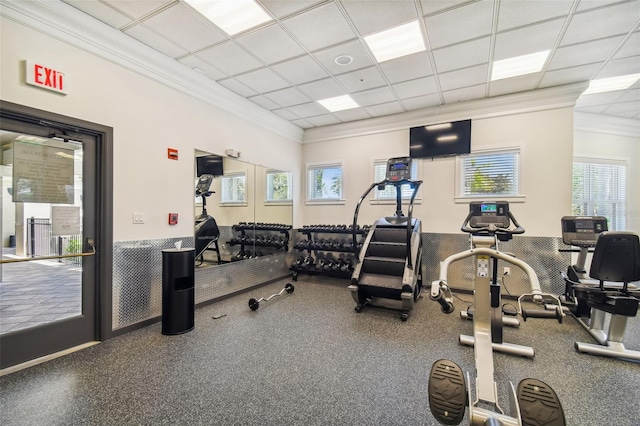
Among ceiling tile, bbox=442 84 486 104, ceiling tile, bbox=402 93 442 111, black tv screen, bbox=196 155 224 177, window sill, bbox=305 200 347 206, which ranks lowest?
window sill, bbox=305 200 347 206

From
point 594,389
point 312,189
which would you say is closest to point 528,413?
point 594,389

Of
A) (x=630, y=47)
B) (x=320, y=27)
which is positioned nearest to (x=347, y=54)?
(x=320, y=27)

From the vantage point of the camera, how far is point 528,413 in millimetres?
1477

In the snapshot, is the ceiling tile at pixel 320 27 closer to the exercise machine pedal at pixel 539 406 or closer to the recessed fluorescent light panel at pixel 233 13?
the recessed fluorescent light panel at pixel 233 13

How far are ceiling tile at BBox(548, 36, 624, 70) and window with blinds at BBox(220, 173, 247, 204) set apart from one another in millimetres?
4872

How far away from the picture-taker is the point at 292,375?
92.3 inches

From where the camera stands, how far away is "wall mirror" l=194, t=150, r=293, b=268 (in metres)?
4.16

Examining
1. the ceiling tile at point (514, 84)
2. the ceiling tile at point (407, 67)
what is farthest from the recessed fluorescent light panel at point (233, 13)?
the ceiling tile at point (514, 84)

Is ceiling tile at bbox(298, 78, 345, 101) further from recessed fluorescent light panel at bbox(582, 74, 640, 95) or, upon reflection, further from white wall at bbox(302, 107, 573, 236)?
recessed fluorescent light panel at bbox(582, 74, 640, 95)

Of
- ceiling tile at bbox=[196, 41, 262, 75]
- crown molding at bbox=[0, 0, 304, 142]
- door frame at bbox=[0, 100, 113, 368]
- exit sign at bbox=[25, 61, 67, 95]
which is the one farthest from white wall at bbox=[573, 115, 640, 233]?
exit sign at bbox=[25, 61, 67, 95]

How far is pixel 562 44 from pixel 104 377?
5919 mm

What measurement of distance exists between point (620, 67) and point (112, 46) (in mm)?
6548

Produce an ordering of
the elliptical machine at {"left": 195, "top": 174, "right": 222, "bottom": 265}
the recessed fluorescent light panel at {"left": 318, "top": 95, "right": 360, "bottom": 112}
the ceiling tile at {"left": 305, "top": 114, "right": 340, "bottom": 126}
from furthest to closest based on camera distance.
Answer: the ceiling tile at {"left": 305, "top": 114, "right": 340, "bottom": 126}, the recessed fluorescent light panel at {"left": 318, "top": 95, "right": 360, "bottom": 112}, the elliptical machine at {"left": 195, "top": 174, "right": 222, "bottom": 265}

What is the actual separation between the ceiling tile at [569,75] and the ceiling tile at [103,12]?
5.47m
